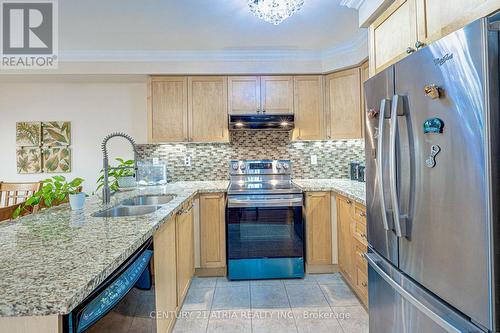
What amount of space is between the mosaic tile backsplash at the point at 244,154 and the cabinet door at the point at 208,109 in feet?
0.90

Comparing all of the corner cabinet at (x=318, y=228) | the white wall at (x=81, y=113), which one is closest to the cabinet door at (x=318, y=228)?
the corner cabinet at (x=318, y=228)

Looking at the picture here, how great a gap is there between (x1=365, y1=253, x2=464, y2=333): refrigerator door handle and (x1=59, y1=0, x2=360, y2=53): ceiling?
6.29 ft

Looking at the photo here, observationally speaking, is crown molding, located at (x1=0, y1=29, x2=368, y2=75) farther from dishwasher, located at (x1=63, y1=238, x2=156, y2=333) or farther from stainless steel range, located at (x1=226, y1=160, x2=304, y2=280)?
dishwasher, located at (x1=63, y1=238, x2=156, y2=333)

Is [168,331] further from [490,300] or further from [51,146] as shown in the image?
[51,146]

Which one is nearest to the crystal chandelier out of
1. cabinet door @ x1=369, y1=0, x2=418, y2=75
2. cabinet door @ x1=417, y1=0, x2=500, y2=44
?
cabinet door @ x1=369, y1=0, x2=418, y2=75

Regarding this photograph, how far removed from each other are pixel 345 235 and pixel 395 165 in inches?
56.1

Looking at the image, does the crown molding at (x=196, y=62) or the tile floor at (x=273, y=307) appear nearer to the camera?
the tile floor at (x=273, y=307)

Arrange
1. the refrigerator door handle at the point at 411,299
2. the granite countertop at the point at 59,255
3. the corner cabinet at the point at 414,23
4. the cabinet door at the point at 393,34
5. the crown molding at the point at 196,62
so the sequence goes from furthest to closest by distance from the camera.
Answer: the crown molding at the point at 196,62 → the cabinet door at the point at 393,34 → the corner cabinet at the point at 414,23 → the refrigerator door handle at the point at 411,299 → the granite countertop at the point at 59,255

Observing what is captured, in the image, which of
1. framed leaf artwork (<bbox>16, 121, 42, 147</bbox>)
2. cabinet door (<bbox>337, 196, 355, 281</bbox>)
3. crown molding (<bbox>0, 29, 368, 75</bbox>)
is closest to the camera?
cabinet door (<bbox>337, 196, 355, 281</bbox>)

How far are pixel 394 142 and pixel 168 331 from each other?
1701mm

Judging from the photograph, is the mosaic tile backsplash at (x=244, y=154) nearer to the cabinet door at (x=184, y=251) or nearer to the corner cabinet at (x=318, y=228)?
the corner cabinet at (x=318, y=228)

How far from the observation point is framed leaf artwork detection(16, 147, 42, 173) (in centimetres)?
340

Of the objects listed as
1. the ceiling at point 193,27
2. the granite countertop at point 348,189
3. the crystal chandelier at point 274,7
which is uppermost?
the ceiling at point 193,27

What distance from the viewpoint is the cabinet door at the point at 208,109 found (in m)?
3.06
